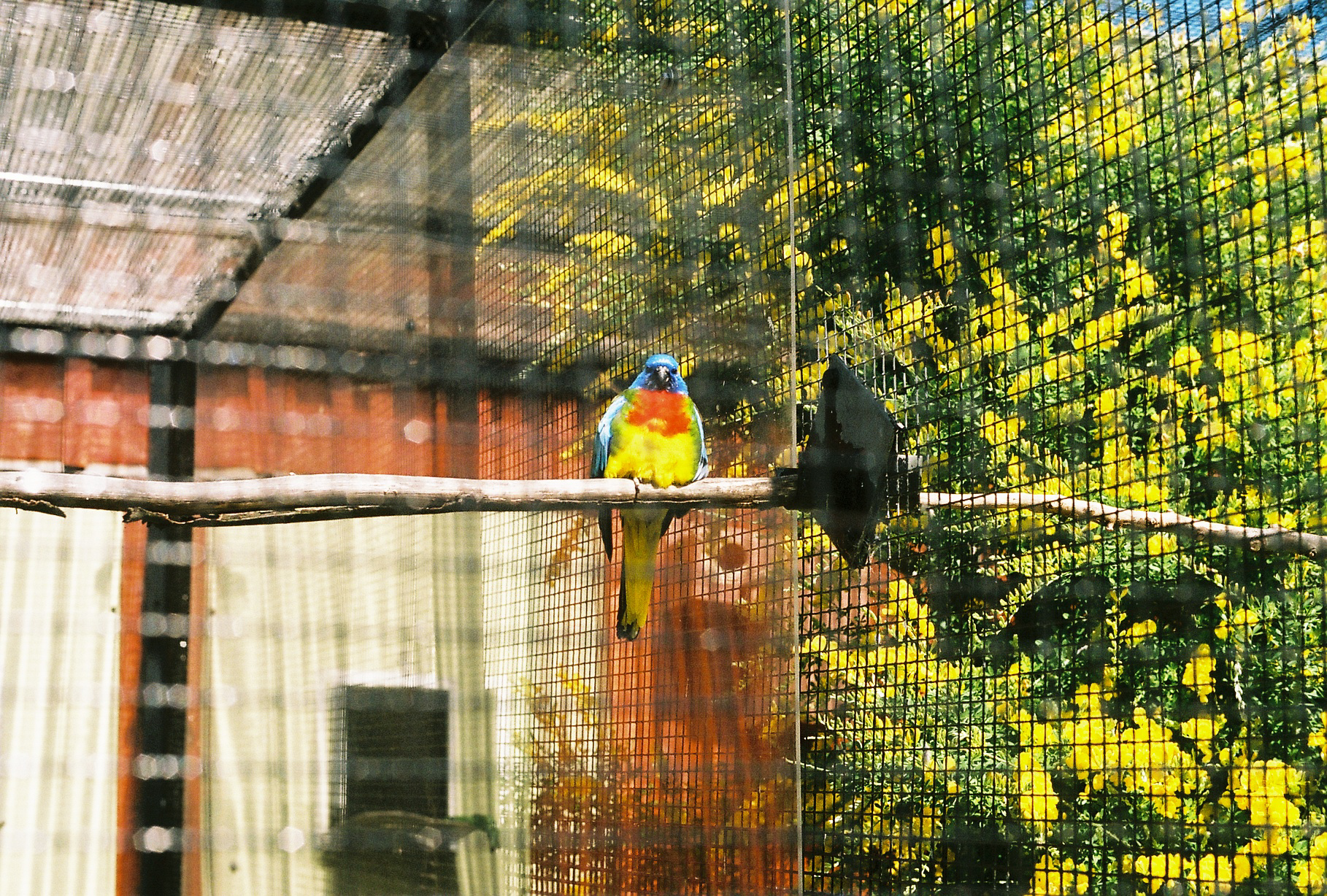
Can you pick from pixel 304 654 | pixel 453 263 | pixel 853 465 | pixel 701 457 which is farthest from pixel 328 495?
pixel 304 654

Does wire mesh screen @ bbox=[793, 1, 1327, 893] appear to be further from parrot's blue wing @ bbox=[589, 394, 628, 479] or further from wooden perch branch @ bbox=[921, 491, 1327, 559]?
parrot's blue wing @ bbox=[589, 394, 628, 479]

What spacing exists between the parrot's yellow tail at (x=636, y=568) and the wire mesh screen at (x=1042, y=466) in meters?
0.19

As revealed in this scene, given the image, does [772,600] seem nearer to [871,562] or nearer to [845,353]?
[871,562]

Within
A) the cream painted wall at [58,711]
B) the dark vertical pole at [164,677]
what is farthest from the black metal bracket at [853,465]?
the cream painted wall at [58,711]

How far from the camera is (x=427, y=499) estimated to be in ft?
2.44

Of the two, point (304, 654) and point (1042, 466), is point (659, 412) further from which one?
point (304, 654)

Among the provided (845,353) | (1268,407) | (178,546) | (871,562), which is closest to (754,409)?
(845,353)

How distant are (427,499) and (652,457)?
38 centimetres

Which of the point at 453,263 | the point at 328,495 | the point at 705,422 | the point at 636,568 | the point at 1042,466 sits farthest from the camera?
the point at 453,263

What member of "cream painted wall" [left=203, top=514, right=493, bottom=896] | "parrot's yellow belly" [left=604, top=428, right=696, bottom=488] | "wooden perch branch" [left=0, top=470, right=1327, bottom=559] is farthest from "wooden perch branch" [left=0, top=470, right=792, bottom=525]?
"cream painted wall" [left=203, top=514, right=493, bottom=896]

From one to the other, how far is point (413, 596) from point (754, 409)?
1.89ft

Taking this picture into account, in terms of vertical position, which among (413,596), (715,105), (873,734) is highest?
(715,105)

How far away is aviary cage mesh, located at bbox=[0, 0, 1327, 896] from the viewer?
83 cm

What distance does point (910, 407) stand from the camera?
90 cm
